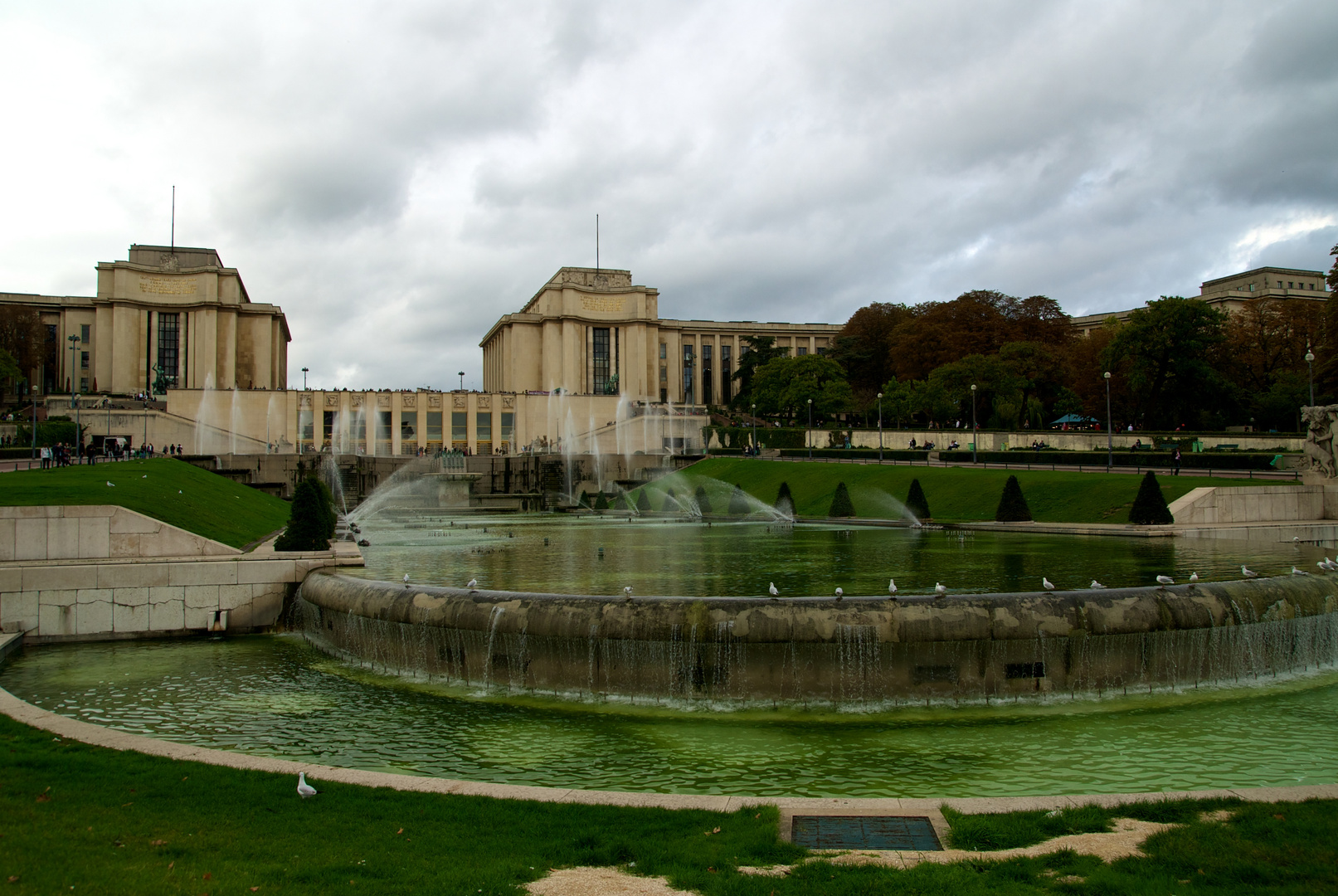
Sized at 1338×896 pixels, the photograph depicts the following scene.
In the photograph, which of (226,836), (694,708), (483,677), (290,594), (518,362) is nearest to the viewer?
(226,836)

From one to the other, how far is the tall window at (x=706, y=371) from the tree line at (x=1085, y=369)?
33.2m

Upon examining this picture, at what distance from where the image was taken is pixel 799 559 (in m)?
20.3

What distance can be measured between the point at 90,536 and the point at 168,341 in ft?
294

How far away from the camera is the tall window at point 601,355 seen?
10994 cm

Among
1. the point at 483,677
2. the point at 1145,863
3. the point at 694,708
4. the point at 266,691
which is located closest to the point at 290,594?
the point at 266,691

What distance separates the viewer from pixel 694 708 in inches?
434

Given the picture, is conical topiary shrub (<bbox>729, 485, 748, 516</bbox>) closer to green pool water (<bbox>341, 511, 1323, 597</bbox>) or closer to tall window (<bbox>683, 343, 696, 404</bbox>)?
green pool water (<bbox>341, 511, 1323, 597</bbox>)

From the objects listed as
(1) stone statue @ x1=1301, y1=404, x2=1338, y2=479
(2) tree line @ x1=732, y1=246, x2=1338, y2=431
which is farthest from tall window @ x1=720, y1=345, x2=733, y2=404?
(1) stone statue @ x1=1301, y1=404, x2=1338, y2=479

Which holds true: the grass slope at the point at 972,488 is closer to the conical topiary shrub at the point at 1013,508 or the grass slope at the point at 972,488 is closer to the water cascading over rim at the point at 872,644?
the conical topiary shrub at the point at 1013,508

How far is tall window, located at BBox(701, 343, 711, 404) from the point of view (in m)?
129

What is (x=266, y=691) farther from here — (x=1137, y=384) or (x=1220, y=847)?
(x=1137, y=384)

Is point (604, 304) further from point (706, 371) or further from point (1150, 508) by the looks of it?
point (1150, 508)

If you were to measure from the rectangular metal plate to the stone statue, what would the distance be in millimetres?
30297

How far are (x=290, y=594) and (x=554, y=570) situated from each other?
5.00m
